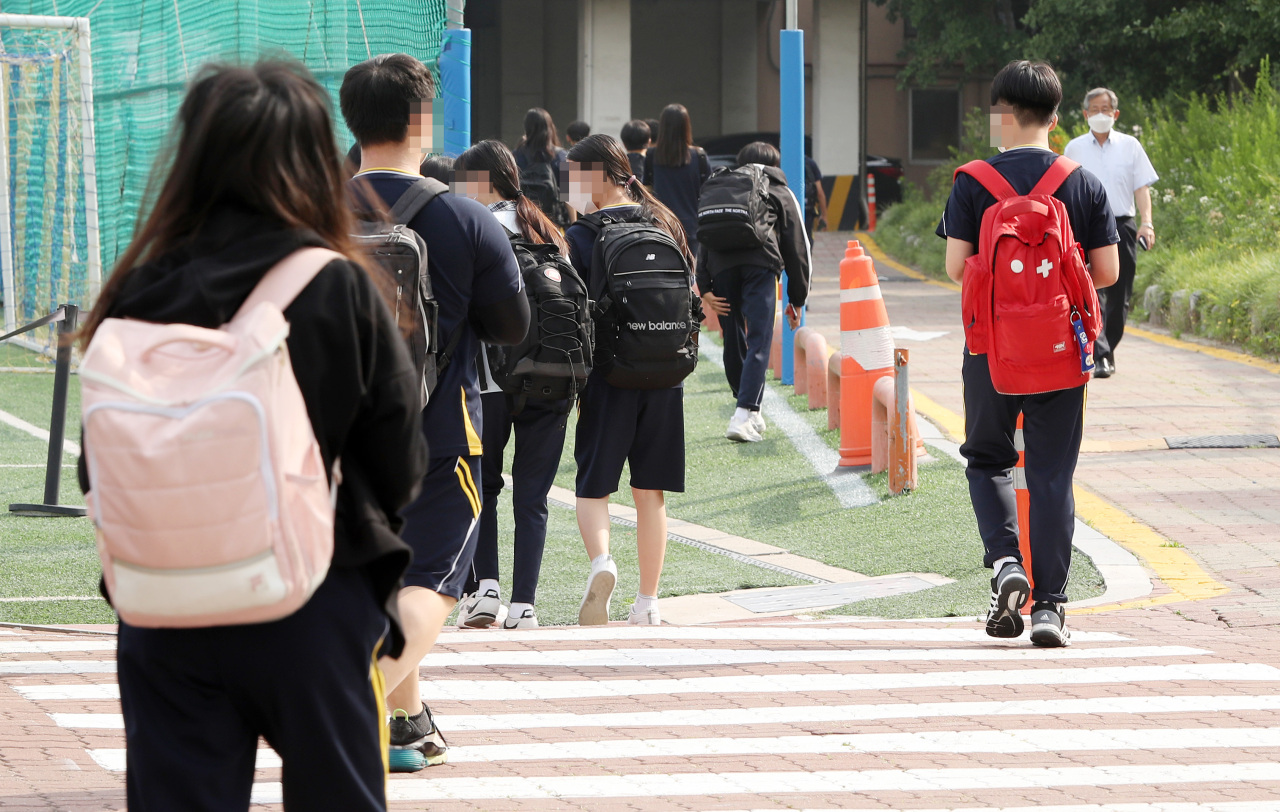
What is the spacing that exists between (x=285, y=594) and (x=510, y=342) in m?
2.00

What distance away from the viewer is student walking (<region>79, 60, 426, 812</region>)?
2.40 metres

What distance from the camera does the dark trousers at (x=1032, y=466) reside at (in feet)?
18.5

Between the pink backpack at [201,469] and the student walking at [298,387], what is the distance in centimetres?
7

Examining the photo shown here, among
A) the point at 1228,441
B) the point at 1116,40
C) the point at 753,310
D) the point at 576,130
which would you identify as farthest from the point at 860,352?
the point at 1116,40

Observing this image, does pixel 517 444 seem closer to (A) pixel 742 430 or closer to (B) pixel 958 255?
(B) pixel 958 255

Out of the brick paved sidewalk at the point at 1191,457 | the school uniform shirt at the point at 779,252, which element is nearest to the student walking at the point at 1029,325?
the brick paved sidewalk at the point at 1191,457

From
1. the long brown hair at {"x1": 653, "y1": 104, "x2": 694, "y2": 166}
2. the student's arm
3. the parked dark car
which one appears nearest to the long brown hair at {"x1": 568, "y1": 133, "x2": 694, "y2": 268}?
the student's arm

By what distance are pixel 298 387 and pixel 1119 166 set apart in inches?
416

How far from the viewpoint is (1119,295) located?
12203 mm

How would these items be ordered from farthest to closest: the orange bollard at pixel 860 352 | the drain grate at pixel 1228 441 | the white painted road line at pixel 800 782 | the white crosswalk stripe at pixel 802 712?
the drain grate at pixel 1228 441, the orange bollard at pixel 860 352, the white crosswalk stripe at pixel 802 712, the white painted road line at pixel 800 782

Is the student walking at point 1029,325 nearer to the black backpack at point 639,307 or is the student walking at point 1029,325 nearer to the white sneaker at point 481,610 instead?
the black backpack at point 639,307

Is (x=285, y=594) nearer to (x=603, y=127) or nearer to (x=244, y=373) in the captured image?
(x=244, y=373)

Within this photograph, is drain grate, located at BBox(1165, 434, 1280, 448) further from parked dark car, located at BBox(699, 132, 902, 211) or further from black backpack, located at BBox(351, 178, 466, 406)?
parked dark car, located at BBox(699, 132, 902, 211)

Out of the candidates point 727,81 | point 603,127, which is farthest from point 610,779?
point 727,81
